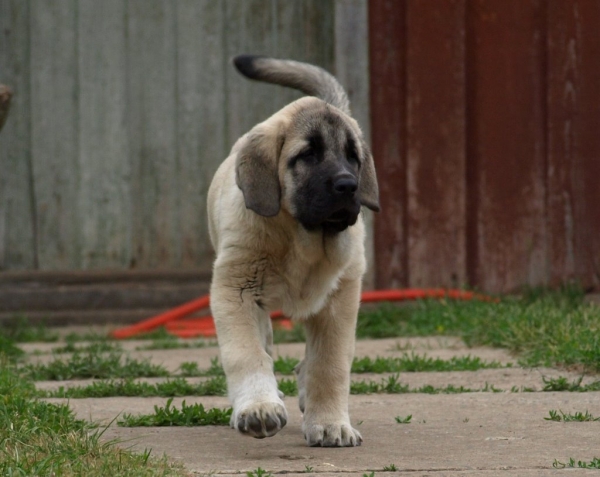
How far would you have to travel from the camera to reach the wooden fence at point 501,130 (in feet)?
26.4

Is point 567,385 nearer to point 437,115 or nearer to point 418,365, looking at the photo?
point 418,365

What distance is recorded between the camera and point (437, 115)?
8.09 m

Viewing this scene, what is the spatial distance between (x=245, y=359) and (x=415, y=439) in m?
0.67

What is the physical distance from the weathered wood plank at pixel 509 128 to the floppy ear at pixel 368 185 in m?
3.92

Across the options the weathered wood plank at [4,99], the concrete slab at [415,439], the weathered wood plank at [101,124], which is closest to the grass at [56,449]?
the concrete slab at [415,439]

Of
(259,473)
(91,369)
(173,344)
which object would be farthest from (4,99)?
(259,473)

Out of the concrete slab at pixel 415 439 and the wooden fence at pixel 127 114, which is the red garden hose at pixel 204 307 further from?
the concrete slab at pixel 415 439

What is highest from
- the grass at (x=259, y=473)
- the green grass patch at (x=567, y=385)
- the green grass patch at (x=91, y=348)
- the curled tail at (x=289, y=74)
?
the curled tail at (x=289, y=74)

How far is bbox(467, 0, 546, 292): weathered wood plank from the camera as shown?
26.4ft

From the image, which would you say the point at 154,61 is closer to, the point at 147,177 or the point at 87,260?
the point at 147,177

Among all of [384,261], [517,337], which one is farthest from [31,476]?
[384,261]

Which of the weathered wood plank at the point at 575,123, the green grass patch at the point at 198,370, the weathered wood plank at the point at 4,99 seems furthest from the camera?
the weathered wood plank at the point at 575,123

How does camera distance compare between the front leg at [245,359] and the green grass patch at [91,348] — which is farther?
the green grass patch at [91,348]

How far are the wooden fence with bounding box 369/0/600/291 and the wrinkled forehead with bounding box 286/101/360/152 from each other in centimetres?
396
